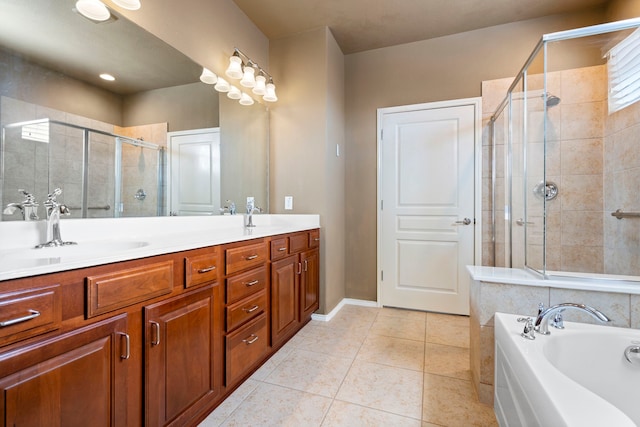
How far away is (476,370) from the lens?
1.57 metres

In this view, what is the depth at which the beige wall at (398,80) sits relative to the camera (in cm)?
256

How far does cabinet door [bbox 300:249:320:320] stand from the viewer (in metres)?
2.29

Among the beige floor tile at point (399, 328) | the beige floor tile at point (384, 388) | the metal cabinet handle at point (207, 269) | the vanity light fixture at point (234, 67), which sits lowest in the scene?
the beige floor tile at point (384, 388)

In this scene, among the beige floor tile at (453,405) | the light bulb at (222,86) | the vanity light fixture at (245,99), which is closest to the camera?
the beige floor tile at (453,405)

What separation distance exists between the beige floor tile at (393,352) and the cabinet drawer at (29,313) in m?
1.68

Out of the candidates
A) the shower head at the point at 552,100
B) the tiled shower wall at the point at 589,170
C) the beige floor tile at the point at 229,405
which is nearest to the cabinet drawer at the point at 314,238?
the beige floor tile at the point at 229,405

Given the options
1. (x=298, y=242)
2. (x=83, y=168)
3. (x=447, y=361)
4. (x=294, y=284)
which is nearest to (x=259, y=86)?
(x=298, y=242)

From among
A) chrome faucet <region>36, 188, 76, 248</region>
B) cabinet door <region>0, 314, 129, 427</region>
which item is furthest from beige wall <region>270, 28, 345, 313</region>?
cabinet door <region>0, 314, 129, 427</region>

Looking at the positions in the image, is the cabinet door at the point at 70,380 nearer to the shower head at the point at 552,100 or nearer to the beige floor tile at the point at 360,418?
the beige floor tile at the point at 360,418

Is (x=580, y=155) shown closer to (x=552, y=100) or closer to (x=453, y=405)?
(x=552, y=100)

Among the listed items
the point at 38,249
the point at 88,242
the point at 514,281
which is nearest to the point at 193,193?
the point at 88,242

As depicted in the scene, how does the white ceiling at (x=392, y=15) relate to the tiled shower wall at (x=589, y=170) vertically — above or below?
above

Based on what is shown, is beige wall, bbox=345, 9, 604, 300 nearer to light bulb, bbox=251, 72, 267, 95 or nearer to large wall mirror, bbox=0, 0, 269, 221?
light bulb, bbox=251, 72, 267, 95

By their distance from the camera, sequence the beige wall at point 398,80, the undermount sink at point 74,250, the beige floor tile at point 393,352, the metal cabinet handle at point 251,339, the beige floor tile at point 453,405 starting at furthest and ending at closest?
the beige wall at point 398,80
the beige floor tile at point 393,352
the metal cabinet handle at point 251,339
the beige floor tile at point 453,405
the undermount sink at point 74,250
